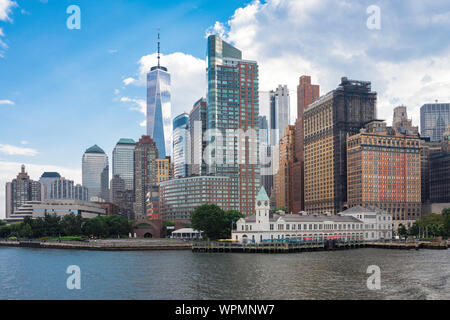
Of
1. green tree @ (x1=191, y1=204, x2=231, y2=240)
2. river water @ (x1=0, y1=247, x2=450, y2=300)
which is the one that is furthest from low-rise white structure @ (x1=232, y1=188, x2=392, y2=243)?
river water @ (x1=0, y1=247, x2=450, y2=300)

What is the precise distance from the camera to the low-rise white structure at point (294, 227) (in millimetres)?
166750

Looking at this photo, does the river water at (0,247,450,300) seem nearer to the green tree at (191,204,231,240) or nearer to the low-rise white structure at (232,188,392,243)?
the low-rise white structure at (232,188,392,243)

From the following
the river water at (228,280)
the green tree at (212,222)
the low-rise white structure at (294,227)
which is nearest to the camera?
the river water at (228,280)

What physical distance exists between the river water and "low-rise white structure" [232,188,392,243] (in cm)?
5878

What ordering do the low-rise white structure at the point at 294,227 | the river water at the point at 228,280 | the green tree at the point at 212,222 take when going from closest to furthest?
the river water at the point at 228,280 → the low-rise white structure at the point at 294,227 → the green tree at the point at 212,222

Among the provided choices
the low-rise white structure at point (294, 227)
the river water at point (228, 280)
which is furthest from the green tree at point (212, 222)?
the river water at point (228, 280)

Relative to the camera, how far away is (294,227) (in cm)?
17438

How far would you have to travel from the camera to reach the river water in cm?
6534

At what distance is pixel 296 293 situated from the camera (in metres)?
65.1

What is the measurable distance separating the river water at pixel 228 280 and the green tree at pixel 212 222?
206ft

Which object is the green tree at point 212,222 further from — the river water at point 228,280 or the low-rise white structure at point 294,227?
the river water at point 228,280
